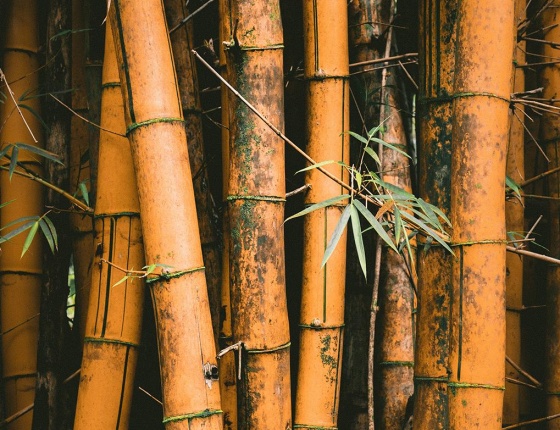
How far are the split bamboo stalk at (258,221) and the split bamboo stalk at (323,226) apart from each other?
4.7 inches

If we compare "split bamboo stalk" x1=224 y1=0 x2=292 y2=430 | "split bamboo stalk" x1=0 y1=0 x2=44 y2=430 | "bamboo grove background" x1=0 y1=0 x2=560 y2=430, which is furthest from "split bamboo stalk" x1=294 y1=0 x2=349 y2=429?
"split bamboo stalk" x1=0 y1=0 x2=44 y2=430

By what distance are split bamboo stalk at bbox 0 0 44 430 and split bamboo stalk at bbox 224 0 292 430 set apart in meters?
0.80

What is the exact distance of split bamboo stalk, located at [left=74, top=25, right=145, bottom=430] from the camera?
1.57 meters

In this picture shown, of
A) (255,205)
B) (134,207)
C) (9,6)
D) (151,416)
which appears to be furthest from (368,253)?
(9,6)

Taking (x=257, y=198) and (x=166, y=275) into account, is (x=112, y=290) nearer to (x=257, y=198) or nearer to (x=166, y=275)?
(x=166, y=275)

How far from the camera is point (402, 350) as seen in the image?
180 cm

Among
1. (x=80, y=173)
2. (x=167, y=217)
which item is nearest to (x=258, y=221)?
(x=167, y=217)

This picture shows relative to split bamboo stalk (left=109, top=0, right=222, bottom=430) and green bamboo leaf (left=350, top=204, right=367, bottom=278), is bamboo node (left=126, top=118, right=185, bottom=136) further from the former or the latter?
green bamboo leaf (left=350, top=204, right=367, bottom=278)

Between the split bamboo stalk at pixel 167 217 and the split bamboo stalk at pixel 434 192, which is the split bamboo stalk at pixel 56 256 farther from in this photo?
the split bamboo stalk at pixel 434 192

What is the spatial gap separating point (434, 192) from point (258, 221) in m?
0.40

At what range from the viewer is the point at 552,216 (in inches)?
82.0

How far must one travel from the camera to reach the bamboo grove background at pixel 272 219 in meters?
1.39

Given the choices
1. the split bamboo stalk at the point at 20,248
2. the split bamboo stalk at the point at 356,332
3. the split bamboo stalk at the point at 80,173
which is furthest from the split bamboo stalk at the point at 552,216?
the split bamboo stalk at the point at 20,248

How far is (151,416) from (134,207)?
708 millimetres
